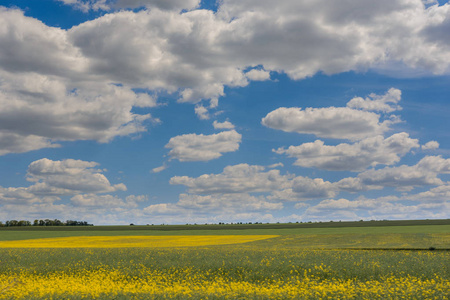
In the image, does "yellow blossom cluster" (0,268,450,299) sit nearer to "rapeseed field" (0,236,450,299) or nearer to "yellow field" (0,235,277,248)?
"rapeseed field" (0,236,450,299)

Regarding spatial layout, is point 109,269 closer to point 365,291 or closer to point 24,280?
point 24,280

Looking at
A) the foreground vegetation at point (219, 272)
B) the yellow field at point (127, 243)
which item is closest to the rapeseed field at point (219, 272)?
the foreground vegetation at point (219, 272)

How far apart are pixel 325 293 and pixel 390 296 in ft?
9.02

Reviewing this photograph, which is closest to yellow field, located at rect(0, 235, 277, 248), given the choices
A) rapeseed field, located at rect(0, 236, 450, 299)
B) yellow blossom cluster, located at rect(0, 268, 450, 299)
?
rapeseed field, located at rect(0, 236, 450, 299)

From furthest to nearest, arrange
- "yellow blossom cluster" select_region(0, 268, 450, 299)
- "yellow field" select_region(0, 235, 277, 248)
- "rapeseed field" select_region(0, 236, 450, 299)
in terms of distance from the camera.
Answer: "yellow field" select_region(0, 235, 277, 248) < "rapeseed field" select_region(0, 236, 450, 299) < "yellow blossom cluster" select_region(0, 268, 450, 299)

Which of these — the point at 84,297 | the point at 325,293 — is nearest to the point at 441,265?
the point at 325,293

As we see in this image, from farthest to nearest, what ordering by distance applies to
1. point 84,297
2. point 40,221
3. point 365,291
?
point 40,221 → point 365,291 → point 84,297

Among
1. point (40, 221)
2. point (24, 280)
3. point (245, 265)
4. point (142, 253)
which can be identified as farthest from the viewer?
point (40, 221)

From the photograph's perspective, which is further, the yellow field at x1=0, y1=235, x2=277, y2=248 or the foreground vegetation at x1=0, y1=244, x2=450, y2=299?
the yellow field at x1=0, y1=235, x2=277, y2=248

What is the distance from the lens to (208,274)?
82.1 feet

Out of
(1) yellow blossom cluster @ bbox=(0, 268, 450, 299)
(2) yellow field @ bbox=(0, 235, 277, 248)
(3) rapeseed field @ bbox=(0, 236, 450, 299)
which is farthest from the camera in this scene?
(2) yellow field @ bbox=(0, 235, 277, 248)

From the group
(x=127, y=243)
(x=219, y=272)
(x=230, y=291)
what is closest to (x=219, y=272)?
(x=219, y=272)

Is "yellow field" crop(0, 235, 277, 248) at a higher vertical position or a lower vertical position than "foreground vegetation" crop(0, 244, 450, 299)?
lower

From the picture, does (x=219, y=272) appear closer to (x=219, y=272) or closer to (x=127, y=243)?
(x=219, y=272)
